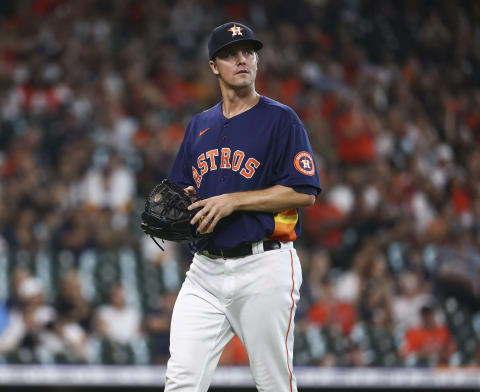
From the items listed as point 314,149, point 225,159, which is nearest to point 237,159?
point 225,159

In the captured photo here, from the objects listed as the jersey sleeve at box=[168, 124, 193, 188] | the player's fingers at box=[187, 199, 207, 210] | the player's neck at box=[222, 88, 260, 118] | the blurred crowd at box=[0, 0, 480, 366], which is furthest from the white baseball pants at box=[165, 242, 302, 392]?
the blurred crowd at box=[0, 0, 480, 366]

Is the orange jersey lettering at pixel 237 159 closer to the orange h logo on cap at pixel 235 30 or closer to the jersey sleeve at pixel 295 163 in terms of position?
the jersey sleeve at pixel 295 163

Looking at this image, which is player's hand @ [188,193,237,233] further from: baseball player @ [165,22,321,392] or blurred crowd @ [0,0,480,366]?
blurred crowd @ [0,0,480,366]

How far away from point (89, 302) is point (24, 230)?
107 cm

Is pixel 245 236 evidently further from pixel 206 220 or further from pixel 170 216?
pixel 170 216

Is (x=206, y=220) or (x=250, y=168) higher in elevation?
(x=250, y=168)

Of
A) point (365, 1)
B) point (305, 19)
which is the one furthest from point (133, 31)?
point (365, 1)

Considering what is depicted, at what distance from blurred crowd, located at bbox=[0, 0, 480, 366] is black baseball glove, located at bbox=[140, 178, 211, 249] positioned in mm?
3161

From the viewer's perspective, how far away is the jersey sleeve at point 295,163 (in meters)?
3.05

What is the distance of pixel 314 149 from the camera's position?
8547 millimetres

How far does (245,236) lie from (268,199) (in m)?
0.18

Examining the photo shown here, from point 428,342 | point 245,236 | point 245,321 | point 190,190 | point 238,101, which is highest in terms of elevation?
point 238,101

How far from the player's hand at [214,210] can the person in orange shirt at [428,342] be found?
3782 millimetres

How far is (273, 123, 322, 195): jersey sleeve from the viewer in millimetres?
3055
